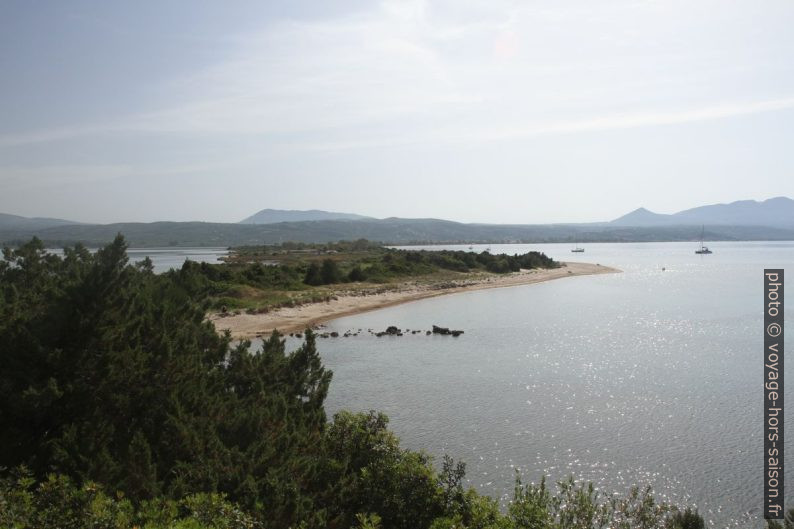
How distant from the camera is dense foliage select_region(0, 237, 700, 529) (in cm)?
858

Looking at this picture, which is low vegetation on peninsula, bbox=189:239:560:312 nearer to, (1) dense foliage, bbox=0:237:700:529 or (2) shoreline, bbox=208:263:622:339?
(2) shoreline, bbox=208:263:622:339

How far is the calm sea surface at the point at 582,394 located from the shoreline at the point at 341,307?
3538mm

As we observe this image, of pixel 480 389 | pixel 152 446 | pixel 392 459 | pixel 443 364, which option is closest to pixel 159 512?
pixel 152 446

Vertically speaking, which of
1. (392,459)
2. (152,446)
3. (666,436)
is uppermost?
(152,446)

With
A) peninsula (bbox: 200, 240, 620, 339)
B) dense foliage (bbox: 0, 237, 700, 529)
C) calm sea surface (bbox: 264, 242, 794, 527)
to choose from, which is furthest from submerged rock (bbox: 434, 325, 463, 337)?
dense foliage (bbox: 0, 237, 700, 529)

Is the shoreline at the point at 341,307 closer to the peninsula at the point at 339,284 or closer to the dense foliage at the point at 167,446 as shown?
the peninsula at the point at 339,284

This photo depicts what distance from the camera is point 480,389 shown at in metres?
27.7

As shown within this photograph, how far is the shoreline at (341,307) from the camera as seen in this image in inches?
1788

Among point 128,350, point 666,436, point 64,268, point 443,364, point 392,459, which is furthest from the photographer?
point 443,364

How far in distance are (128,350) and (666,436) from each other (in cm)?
1908

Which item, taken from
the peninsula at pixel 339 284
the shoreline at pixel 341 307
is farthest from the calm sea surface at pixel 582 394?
the peninsula at pixel 339 284

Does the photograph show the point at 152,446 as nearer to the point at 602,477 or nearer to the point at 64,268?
the point at 602,477

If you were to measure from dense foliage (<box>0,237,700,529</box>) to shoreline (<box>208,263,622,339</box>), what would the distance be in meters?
13.0

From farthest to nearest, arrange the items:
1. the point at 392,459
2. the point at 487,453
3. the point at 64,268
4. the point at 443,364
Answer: the point at 443,364 < the point at 64,268 < the point at 487,453 < the point at 392,459
